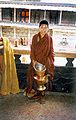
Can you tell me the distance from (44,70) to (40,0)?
89 cm

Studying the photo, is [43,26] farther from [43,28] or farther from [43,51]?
[43,51]

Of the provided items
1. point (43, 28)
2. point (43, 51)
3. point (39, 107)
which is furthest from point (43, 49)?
point (39, 107)

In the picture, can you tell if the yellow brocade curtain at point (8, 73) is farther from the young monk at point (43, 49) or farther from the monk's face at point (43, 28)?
the monk's face at point (43, 28)

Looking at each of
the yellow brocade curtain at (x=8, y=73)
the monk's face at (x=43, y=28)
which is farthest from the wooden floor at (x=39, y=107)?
the monk's face at (x=43, y=28)

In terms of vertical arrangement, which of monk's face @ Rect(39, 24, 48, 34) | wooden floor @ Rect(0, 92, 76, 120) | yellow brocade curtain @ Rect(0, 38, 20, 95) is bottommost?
wooden floor @ Rect(0, 92, 76, 120)

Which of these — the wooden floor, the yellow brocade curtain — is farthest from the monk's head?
the wooden floor

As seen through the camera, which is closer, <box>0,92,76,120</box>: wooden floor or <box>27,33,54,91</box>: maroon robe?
<box>0,92,76,120</box>: wooden floor

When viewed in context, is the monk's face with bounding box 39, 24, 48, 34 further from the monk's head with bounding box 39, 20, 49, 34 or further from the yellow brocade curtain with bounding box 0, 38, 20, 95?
the yellow brocade curtain with bounding box 0, 38, 20, 95

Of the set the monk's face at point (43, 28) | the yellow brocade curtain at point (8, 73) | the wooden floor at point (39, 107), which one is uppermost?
the monk's face at point (43, 28)

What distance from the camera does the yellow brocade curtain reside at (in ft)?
9.67

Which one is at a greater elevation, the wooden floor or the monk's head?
the monk's head


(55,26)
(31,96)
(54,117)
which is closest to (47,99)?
(31,96)

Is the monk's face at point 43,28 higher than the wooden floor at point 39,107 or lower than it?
higher

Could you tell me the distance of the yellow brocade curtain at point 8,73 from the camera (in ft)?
9.67
